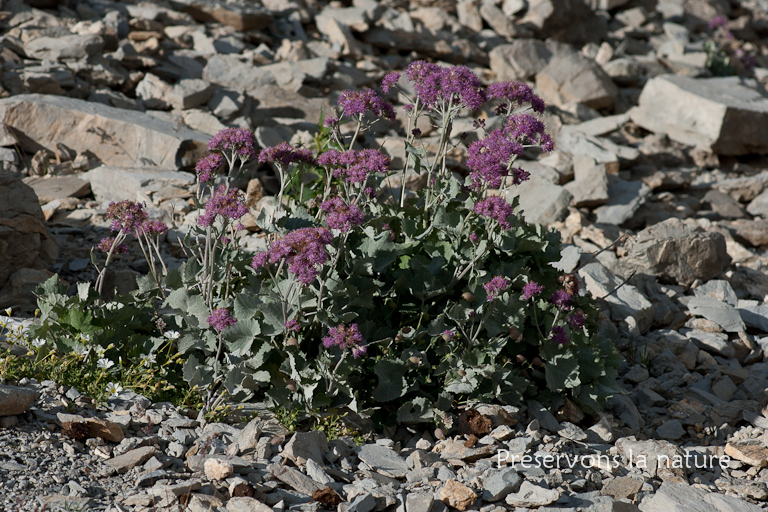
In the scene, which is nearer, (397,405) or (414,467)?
(414,467)

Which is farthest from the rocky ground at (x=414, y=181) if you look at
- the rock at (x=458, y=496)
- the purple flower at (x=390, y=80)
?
the purple flower at (x=390, y=80)

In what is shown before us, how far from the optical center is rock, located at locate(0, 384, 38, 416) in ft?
11.6

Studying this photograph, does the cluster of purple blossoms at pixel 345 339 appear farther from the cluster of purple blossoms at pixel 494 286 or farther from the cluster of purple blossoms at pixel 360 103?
the cluster of purple blossoms at pixel 360 103

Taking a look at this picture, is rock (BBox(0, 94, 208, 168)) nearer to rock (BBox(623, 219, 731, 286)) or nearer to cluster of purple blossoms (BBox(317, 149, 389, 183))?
cluster of purple blossoms (BBox(317, 149, 389, 183))

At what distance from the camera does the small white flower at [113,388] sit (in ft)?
12.5

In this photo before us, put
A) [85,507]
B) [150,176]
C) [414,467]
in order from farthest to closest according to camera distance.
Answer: [150,176], [414,467], [85,507]

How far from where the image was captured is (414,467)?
149 inches

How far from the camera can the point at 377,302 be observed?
4.48 meters

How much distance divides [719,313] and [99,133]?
6.37m

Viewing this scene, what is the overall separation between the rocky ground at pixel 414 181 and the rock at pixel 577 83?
4 cm

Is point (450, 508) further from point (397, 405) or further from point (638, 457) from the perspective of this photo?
point (638, 457)

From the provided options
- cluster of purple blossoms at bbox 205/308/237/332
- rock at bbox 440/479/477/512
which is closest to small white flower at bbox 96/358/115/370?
cluster of purple blossoms at bbox 205/308/237/332

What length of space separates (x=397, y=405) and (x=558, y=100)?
8265mm

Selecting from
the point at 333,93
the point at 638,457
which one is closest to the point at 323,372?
the point at 638,457
